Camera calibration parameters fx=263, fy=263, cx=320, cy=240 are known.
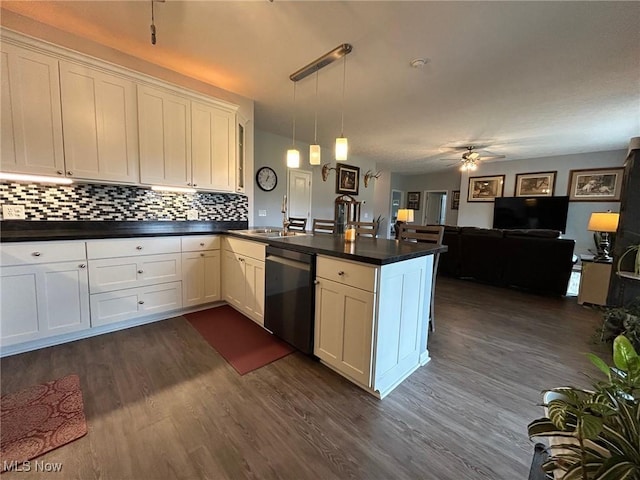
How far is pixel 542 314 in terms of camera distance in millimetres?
3211

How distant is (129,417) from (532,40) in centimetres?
389

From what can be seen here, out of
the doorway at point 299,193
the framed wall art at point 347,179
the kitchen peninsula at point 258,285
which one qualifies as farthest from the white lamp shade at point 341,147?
the framed wall art at point 347,179

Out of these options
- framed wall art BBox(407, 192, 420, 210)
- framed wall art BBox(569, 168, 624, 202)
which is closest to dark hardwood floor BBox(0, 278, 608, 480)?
framed wall art BBox(569, 168, 624, 202)

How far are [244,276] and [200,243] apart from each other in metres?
0.67

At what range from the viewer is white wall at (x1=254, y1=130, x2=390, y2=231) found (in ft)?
15.9

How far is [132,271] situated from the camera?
→ 2.52 metres

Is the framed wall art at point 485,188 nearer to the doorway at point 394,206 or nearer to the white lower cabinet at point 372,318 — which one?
the doorway at point 394,206

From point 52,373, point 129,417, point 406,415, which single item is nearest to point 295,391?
point 406,415

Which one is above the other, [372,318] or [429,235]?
[429,235]

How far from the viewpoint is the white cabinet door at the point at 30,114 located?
202cm

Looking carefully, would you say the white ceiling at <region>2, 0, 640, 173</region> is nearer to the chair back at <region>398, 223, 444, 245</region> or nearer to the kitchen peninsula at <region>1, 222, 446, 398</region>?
the chair back at <region>398, 223, 444, 245</region>

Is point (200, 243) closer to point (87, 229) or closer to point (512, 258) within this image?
point (87, 229)

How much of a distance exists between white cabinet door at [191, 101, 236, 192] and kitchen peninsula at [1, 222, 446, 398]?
664 mm

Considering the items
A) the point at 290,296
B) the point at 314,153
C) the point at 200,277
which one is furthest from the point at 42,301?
the point at 314,153
